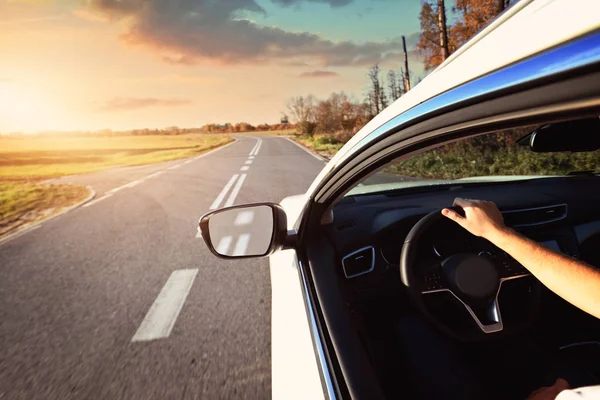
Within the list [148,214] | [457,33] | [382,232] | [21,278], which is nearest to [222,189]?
[148,214]

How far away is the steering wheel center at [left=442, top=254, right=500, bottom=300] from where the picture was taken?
1.47m

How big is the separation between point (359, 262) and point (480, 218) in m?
0.77

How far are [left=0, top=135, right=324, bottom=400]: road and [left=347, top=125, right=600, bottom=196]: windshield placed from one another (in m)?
1.58

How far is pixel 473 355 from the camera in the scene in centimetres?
145

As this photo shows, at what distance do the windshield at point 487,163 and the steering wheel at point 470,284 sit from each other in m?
0.40

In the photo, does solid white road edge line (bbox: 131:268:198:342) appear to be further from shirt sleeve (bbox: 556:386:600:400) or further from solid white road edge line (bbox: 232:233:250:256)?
shirt sleeve (bbox: 556:386:600:400)

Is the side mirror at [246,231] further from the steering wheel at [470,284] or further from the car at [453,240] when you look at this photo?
the steering wheel at [470,284]

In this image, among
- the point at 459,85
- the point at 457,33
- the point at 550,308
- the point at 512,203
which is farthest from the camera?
the point at 457,33

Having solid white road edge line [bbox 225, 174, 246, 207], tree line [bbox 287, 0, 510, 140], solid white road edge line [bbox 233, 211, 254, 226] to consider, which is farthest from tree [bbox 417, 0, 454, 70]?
solid white road edge line [bbox 233, 211, 254, 226]

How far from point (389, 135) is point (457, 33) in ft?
98.9

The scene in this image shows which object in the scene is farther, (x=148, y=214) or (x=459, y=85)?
(x=148, y=214)

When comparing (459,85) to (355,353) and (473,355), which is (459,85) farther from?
(473,355)

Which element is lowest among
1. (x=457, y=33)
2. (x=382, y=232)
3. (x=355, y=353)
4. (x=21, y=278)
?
(x=21, y=278)

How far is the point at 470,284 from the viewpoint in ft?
4.89
